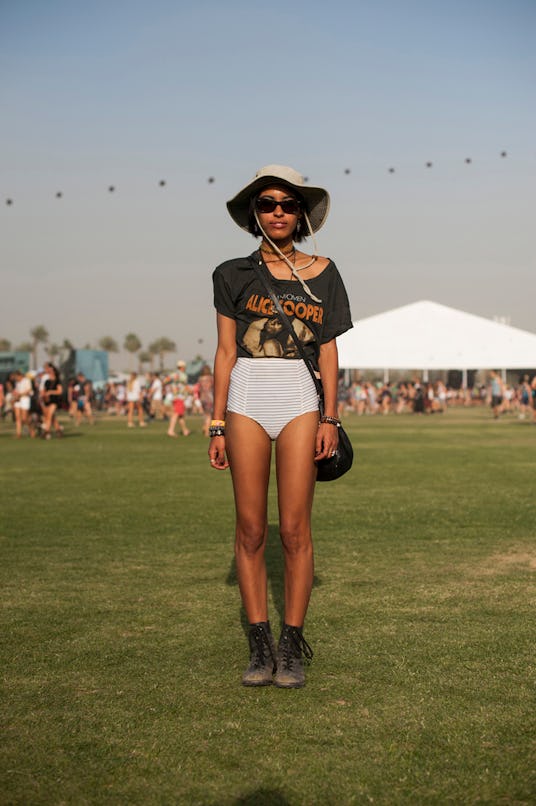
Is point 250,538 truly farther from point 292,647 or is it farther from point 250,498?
point 292,647

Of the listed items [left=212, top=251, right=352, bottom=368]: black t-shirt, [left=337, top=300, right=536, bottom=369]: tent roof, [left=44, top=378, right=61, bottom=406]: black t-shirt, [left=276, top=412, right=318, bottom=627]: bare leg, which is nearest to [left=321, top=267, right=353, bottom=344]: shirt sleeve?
[left=212, top=251, right=352, bottom=368]: black t-shirt

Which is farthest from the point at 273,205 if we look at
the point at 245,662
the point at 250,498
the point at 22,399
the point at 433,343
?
the point at 433,343

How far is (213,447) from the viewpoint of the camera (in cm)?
469

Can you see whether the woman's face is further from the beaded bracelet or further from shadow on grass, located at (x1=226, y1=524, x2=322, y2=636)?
shadow on grass, located at (x1=226, y1=524, x2=322, y2=636)

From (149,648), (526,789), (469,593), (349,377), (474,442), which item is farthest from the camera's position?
(349,377)

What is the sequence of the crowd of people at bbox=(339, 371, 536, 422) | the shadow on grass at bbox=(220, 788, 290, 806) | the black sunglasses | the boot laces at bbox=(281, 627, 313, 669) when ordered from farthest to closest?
1. the crowd of people at bbox=(339, 371, 536, 422)
2. the black sunglasses
3. the boot laces at bbox=(281, 627, 313, 669)
4. the shadow on grass at bbox=(220, 788, 290, 806)

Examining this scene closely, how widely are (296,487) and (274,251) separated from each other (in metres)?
1.08

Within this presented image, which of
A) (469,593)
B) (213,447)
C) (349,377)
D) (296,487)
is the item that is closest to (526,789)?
(296,487)

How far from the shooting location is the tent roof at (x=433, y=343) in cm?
6000

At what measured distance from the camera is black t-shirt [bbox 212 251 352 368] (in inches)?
181

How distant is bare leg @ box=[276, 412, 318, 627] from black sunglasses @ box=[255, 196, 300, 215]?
94 cm

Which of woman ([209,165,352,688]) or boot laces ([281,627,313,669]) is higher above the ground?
woman ([209,165,352,688])

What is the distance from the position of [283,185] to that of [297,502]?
4.71 feet

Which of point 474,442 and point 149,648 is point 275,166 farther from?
point 474,442
